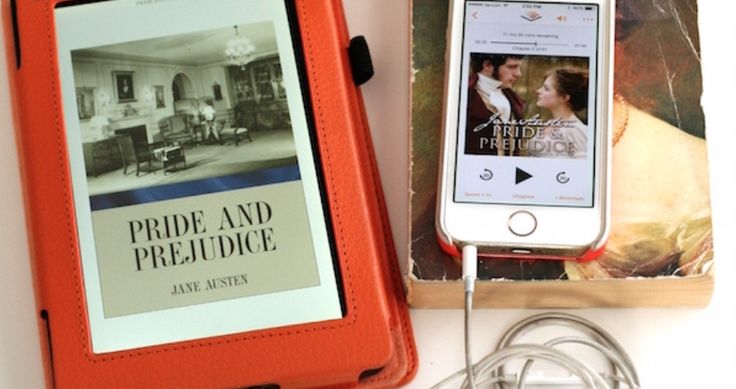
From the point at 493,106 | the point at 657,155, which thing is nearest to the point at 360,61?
the point at 493,106

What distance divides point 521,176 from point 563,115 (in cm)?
5

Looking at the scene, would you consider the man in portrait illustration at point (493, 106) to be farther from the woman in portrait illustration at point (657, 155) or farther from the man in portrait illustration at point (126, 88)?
the man in portrait illustration at point (126, 88)

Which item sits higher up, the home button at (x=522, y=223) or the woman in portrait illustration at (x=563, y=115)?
the woman in portrait illustration at (x=563, y=115)

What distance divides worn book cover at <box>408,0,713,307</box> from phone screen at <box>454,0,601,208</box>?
0.01m

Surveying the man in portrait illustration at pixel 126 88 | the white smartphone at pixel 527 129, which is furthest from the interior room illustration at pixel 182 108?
the white smartphone at pixel 527 129

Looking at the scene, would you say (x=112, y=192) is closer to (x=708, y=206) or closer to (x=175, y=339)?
(x=175, y=339)

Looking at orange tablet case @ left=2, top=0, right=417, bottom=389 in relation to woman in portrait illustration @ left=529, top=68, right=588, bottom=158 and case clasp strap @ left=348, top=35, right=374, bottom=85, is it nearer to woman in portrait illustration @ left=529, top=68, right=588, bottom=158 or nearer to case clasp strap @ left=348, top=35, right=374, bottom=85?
case clasp strap @ left=348, top=35, right=374, bottom=85

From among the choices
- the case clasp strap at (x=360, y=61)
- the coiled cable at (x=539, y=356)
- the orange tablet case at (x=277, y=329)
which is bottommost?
the coiled cable at (x=539, y=356)

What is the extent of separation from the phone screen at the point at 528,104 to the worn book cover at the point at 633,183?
11 mm

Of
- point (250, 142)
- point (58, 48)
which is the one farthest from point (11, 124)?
point (250, 142)

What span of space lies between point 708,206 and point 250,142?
11.5 inches

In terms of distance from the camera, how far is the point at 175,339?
55 centimetres

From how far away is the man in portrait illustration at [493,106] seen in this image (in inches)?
21.8

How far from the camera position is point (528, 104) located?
56 cm
